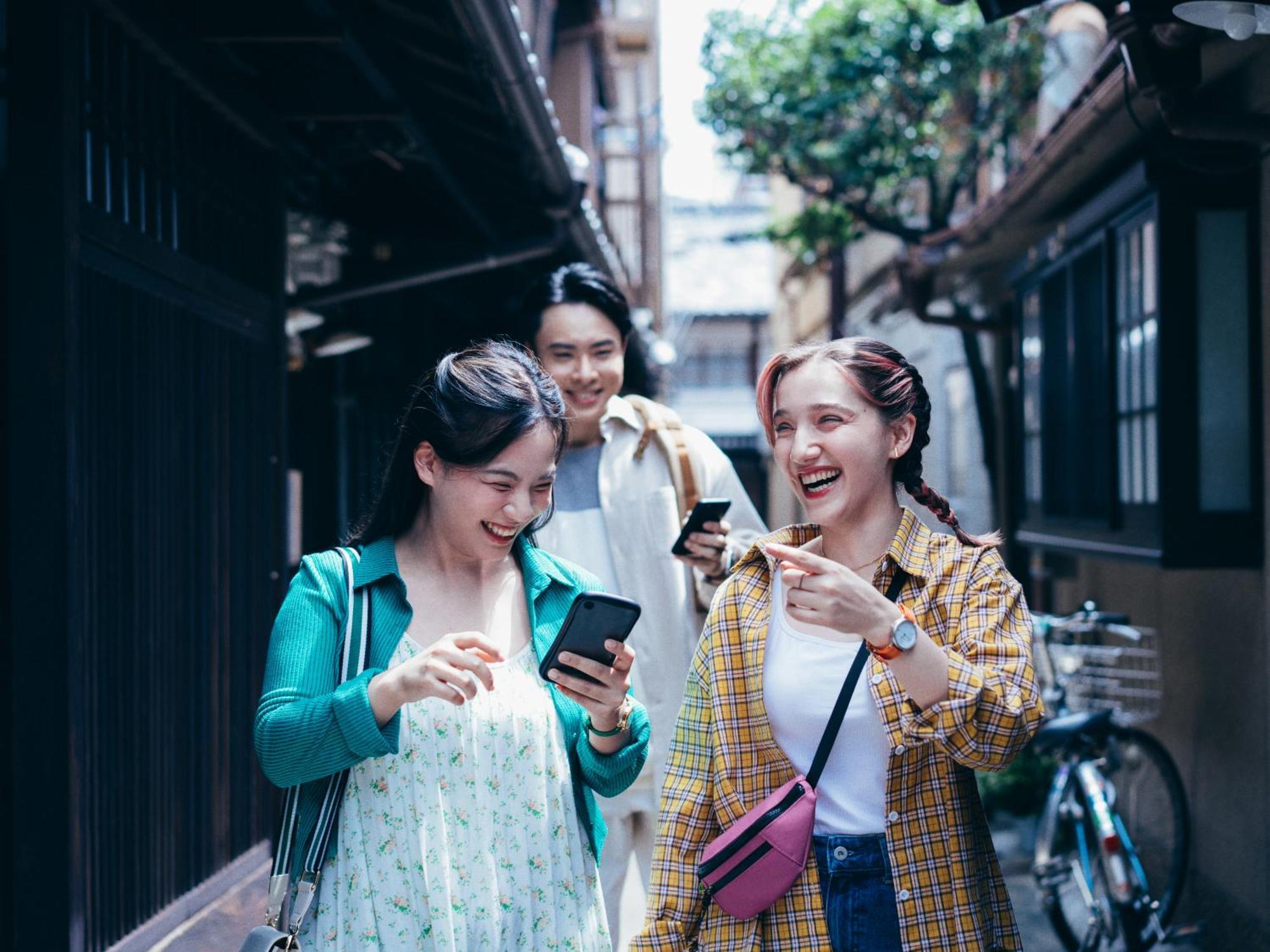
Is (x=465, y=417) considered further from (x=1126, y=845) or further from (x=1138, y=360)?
(x=1138, y=360)

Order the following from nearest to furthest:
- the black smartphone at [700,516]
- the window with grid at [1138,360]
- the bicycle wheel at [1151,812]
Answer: the black smartphone at [700,516] < the window with grid at [1138,360] < the bicycle wheel at [1151,812]

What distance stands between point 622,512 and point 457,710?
1567mm

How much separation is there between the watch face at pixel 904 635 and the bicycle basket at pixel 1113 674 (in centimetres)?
426

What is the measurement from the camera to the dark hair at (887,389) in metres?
2.70

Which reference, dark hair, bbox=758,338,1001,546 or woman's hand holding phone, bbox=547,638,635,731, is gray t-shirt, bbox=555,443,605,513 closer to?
dark hair, bbox=758,338,1001,546

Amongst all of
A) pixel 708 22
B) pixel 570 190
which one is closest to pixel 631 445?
pixel 570 190

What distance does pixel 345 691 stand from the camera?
2.25 meters

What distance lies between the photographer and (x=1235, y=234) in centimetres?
566

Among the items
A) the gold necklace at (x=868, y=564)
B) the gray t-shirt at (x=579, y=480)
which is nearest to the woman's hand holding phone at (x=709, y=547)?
the gray t-shirt at (x=579, y=480)

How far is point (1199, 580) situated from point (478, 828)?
16.2 ft

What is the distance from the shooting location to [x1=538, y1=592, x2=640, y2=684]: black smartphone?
93.6 inches

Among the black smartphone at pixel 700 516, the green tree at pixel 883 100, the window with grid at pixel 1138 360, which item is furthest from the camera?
the green tree at pixel 883 100

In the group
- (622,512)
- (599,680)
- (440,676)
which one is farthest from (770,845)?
(622,512)

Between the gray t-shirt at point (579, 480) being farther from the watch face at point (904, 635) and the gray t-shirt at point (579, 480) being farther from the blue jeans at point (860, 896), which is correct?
the watch face at point (904, 635)
